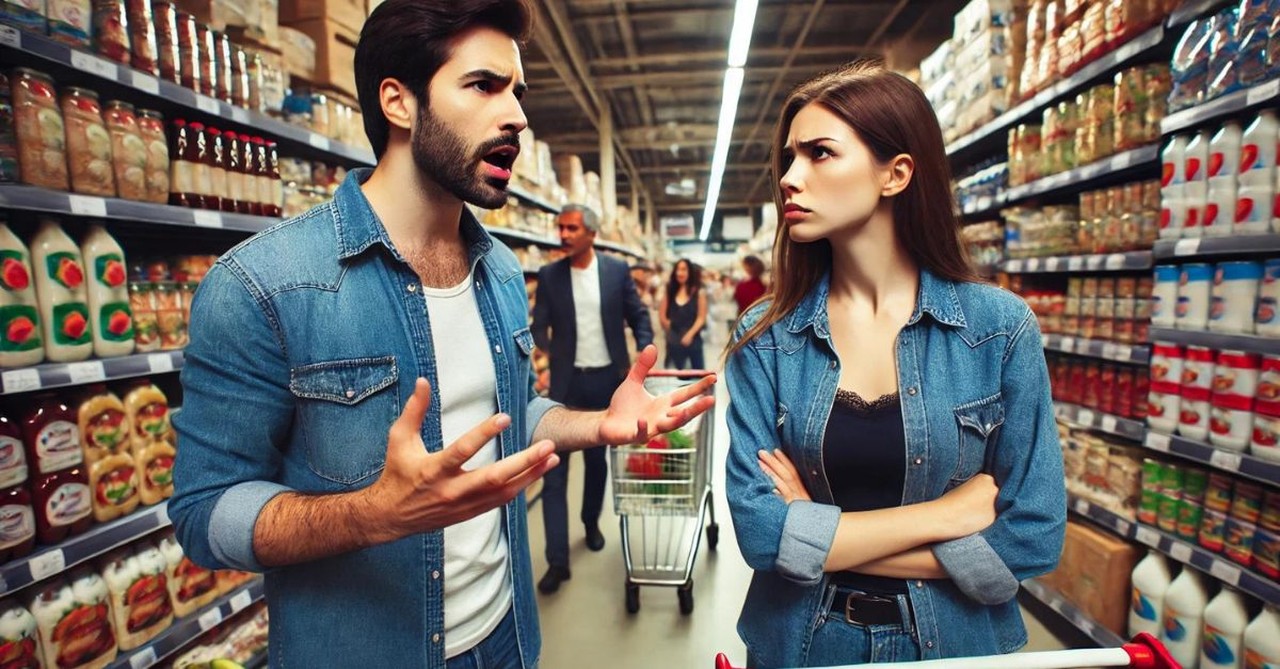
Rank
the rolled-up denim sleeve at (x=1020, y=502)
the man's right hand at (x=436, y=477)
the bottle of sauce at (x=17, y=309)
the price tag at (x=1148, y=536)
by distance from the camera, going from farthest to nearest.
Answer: the price tag at (x=1148, y=536)
the bottle of sauce at (x=17, y=309)
the rolled-up denim sleeve at (x=1020, y=502)
the man's right hand at (x=436, y=477)

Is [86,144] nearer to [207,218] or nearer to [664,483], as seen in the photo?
[207,218]

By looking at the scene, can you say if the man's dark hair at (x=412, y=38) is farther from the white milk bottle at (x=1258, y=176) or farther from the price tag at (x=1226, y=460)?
the price tag at (x=1226, y=460)

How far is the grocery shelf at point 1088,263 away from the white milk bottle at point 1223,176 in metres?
0.29

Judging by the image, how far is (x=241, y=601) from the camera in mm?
2283

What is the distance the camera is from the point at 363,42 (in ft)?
3.59

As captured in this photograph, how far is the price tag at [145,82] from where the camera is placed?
1842mm

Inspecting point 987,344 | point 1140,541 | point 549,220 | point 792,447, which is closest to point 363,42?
point 792,447

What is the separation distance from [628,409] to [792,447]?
1.21ft

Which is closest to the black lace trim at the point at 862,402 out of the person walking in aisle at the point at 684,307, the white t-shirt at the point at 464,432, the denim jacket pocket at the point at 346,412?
the white t-shirt at the point at 464,432

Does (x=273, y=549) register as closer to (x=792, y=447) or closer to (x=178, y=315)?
(x=792, y=447)

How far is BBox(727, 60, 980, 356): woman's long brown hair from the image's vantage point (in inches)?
47.8

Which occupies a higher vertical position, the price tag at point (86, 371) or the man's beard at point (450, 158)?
the man's beard at point (450, 158)

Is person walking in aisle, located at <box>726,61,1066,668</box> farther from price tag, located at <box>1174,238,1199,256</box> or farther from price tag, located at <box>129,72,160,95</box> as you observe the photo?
price tag, located at <box>129,72,160,95</box>

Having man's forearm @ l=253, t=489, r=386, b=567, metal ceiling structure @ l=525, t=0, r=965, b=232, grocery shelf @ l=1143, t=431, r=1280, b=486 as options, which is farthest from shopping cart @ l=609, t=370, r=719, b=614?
metal ceiling structure @ l=525, t=0, r=965, b=232
